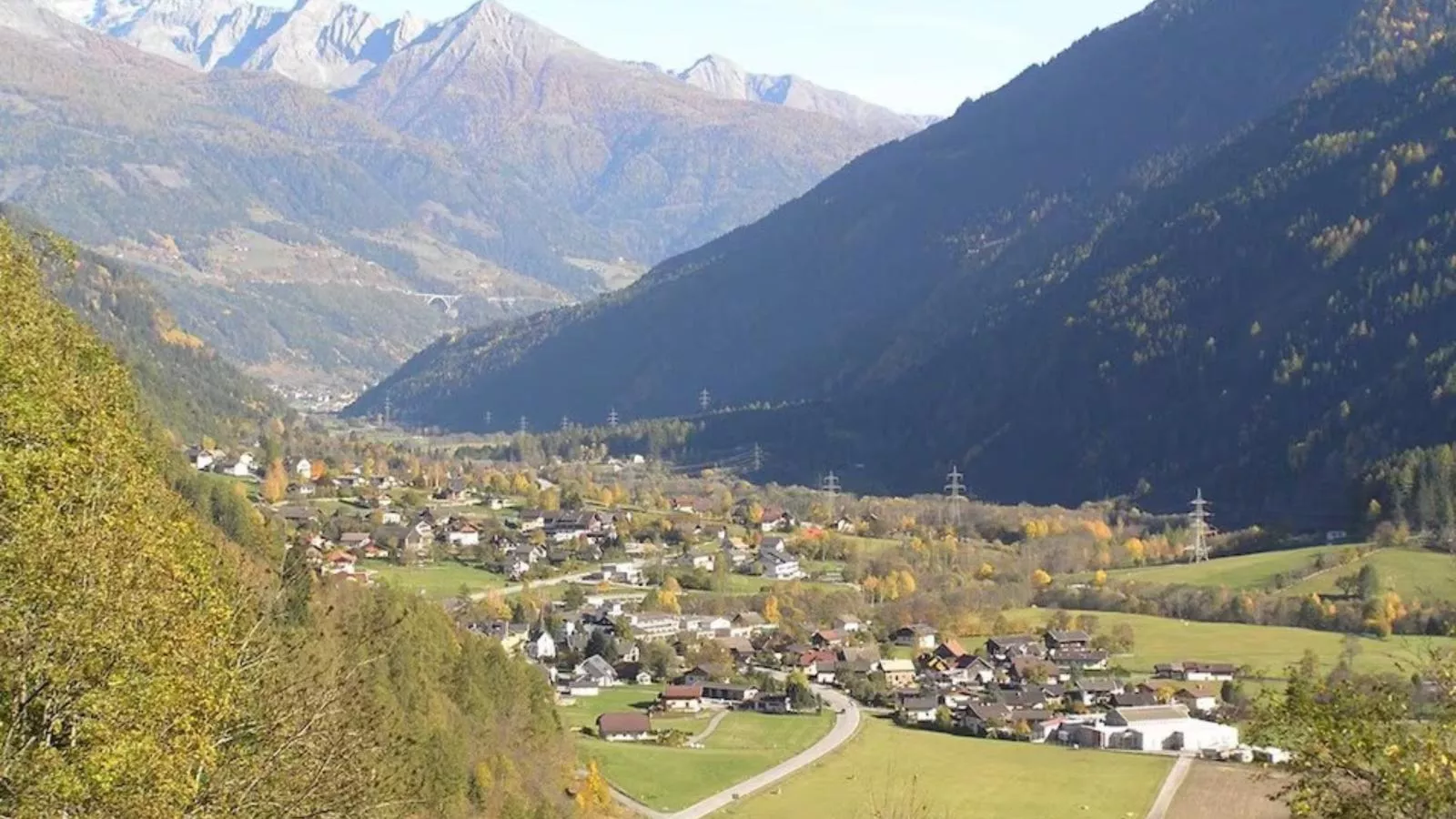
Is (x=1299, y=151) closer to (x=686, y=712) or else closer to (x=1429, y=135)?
(x=1429, y=135)

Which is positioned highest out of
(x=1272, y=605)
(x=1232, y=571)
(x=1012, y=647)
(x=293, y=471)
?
(x=293, y=471)

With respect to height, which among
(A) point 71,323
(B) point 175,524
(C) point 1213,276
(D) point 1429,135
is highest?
(D) point 1429,135

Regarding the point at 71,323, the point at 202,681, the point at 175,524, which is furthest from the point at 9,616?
the point at 71,323

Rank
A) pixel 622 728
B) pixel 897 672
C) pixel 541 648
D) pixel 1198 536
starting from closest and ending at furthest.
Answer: pixel 622 728, pixel 897 672, pixel 541 648, pixel 1198 536

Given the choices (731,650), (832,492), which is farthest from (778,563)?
(832,492)

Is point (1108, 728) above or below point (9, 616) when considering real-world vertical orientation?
below

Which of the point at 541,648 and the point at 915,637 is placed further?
the point at 915,637

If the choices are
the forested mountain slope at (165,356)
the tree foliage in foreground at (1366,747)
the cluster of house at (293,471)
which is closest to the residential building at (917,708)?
the cluster of house at (293,471)

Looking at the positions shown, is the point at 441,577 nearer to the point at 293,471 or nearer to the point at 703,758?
the point at 293,471
